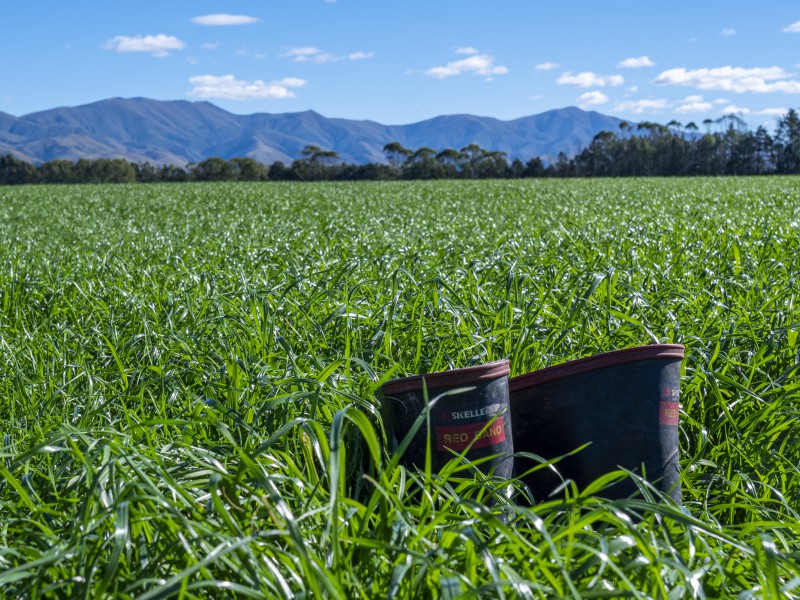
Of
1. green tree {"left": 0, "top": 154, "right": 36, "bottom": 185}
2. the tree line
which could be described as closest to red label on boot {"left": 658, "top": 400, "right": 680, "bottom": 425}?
the tree line

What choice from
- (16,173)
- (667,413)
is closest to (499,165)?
(16,173)

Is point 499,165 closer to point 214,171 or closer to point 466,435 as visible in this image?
point 214,171

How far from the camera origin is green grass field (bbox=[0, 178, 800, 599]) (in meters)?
1.74

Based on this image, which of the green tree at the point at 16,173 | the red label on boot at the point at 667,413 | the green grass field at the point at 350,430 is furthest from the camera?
the green tree at the point at 16,173

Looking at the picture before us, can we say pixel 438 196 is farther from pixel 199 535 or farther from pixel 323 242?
pixel 199 535

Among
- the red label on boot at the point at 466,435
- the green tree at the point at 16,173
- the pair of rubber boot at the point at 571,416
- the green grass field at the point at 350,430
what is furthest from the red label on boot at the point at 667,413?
the green tree at the point at 16,173

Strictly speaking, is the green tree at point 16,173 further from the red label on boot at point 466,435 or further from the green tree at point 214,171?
the red label on boot at point 466,435

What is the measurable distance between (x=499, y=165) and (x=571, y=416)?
94131 millimetres

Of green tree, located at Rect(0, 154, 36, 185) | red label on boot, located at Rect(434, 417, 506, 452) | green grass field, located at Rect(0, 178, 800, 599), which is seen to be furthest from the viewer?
green tree, located at Rect(0, 154, 36, 185)

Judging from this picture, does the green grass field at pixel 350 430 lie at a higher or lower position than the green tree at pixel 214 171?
lower

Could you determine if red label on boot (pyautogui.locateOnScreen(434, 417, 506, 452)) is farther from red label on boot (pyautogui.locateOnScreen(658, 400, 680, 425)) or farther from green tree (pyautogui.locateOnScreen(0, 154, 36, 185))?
green tree (pyautogui.locateOnScreen(0, 154, 36, 185))

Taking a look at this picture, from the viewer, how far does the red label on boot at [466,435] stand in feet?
7.91

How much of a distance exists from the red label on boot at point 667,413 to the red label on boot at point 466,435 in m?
0.55

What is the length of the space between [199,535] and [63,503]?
844 millimetres
